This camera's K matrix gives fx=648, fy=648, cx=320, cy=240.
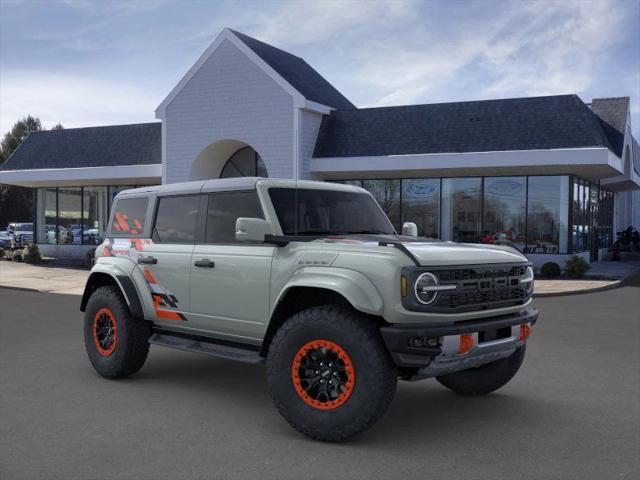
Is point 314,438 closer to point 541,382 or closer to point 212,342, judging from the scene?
point 212,342

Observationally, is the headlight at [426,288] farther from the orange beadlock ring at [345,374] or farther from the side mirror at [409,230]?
the side mirror at [409,230]

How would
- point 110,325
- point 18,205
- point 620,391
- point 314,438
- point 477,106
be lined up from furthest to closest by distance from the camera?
point 18,205 < point 477,106 < point 110,325 < point 620,391 < point 314,438

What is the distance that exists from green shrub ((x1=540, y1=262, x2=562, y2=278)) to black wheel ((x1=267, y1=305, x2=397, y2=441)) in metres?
16.7

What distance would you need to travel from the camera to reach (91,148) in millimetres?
28344

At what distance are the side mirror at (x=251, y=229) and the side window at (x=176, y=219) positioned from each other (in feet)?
4.10

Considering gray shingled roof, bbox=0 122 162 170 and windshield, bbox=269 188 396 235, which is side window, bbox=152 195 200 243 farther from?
gray shingled roof, bbox=0 122 162 170

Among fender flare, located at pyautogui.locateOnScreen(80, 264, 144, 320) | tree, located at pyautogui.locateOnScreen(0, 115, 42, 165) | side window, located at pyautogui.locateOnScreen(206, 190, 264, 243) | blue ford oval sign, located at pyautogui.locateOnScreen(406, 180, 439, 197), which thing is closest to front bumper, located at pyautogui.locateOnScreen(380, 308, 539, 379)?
side window, located at pyautogui.locateOnScreen(206, 190, 264, 243)

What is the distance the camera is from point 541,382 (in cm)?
696

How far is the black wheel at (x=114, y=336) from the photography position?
681 cm

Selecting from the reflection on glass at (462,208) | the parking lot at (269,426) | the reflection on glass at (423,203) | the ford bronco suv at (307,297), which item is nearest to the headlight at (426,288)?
the ford bronco suv at (307,297)

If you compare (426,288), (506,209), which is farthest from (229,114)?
(426,288)

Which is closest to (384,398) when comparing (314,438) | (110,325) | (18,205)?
(314,438)

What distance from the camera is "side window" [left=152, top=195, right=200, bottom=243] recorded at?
6.59 m

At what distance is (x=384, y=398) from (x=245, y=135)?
1901cm
